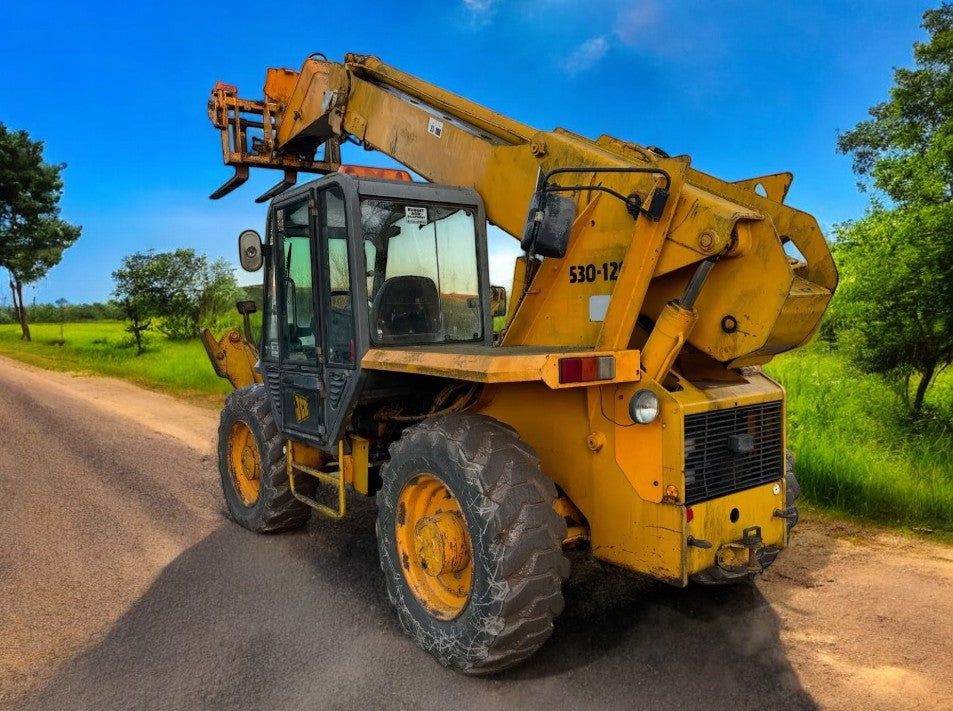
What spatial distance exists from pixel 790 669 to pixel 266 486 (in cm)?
370

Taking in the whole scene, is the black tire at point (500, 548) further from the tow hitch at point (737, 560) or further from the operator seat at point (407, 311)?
the operator seat at point (407, 311)

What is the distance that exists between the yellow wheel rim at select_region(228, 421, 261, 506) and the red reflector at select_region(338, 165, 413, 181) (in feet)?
7.67

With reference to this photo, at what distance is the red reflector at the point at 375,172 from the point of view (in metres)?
4.49

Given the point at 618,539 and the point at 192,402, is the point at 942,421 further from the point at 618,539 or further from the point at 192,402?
the point at 192,402

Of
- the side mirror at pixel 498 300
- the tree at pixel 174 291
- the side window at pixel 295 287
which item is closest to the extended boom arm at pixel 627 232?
the side mirror at pixel 498 300

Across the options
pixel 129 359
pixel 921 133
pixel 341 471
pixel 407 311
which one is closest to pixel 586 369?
pixel 407 311

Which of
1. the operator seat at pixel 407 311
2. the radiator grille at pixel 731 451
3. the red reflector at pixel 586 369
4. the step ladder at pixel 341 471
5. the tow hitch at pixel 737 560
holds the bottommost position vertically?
the tow hitch at pixel 737 560

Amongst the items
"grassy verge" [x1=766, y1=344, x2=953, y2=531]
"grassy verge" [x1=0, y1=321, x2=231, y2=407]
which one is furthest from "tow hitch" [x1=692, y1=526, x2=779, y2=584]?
"grassy verge" [x1=0, y1=321, x2=231, y2=407]

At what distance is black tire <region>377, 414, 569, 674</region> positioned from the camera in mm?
3211

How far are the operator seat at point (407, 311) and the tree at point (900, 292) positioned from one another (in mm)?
5484

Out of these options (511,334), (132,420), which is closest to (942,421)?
(511,334)

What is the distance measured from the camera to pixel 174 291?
74.4 ft

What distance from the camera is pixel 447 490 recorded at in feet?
12.0

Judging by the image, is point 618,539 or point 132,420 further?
point 132,420
